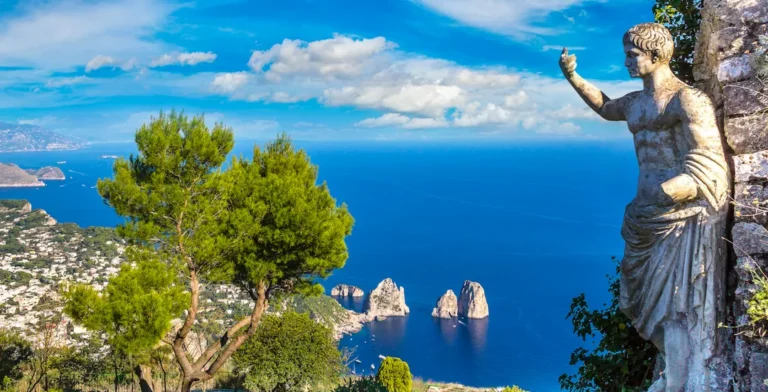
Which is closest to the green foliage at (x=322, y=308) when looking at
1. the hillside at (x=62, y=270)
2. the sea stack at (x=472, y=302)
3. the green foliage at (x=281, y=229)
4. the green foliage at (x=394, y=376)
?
the hillside at (x=62, y=270)

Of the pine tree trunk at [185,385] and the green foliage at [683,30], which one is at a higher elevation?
the green foliage at [683,30]

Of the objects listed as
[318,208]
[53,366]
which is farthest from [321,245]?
[53,366]

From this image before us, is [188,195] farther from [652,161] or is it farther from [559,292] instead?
[559,292]

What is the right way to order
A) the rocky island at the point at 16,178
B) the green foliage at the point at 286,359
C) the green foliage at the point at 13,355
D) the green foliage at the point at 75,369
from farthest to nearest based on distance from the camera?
the rocky island at the point at 16,178, the green foliage at the point at 286,359, the green foliage at the point at 75,369, the green foliage at the point at 13,355

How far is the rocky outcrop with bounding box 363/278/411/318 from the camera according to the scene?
5394cm

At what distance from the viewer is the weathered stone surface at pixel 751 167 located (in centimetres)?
308

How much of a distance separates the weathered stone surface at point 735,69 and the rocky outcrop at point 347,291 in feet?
189

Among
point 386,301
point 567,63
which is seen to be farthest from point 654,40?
point 386,301

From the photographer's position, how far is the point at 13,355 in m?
9.97

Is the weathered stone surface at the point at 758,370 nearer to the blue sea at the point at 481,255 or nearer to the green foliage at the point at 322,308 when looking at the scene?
the blue sea at the point at 481,255

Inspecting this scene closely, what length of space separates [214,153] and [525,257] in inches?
2518

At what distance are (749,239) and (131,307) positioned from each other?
731 cm

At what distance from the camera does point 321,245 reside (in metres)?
9.46

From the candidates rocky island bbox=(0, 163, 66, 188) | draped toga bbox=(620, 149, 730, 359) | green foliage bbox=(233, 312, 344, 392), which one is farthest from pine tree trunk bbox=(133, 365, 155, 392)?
rocky island bbox=(0, 163, 66, 188)
